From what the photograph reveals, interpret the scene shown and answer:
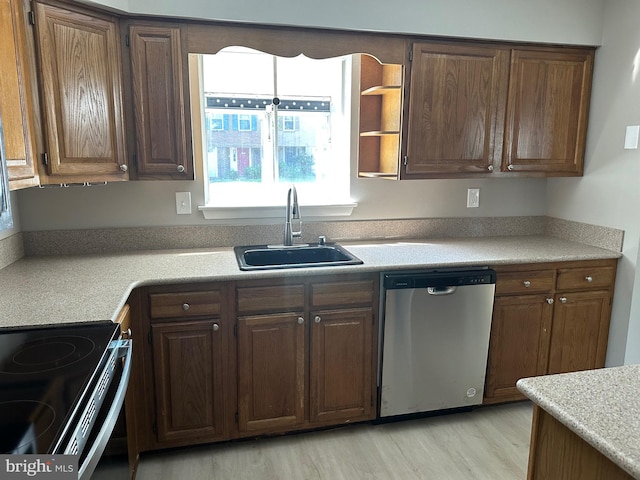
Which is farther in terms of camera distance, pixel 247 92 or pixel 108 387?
pixel 247 92

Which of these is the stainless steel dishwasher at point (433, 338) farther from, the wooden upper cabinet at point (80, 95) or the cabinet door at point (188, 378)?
the wooden upper cabinet at point (80, 95)

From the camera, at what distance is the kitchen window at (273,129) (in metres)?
2.60

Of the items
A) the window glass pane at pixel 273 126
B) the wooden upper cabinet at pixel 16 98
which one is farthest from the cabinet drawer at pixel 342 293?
the wooden upper cabinet at pixel 16 98

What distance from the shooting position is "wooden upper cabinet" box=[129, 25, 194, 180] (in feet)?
6.95

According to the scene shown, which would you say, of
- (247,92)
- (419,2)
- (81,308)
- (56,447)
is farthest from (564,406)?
(247,92)

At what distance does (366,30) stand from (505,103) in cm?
89

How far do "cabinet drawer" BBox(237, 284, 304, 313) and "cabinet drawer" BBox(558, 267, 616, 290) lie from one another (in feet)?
4.74

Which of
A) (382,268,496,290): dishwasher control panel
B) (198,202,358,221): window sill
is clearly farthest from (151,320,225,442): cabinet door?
(382,268,496,290): dishwasher control panel

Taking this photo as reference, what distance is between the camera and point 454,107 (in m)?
2.50

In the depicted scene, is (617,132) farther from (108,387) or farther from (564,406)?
(108,387)

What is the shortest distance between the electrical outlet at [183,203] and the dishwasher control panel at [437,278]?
3.80 feet

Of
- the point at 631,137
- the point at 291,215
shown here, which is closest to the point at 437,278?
the point at 291,215

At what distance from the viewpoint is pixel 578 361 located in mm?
2619

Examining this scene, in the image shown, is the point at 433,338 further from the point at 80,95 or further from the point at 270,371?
the point at 80,95
